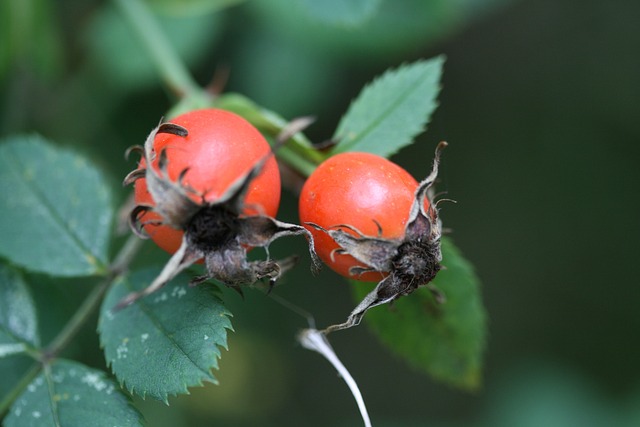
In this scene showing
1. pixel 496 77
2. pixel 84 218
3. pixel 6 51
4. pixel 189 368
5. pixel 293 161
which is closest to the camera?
pixel 189 368

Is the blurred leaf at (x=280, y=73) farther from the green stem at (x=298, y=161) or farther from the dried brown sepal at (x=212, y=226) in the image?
the dried brown sepal at (x=212, y=226)

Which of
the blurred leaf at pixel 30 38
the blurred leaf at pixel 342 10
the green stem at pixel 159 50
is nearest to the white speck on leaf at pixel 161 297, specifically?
the green stem at pixel 159 50

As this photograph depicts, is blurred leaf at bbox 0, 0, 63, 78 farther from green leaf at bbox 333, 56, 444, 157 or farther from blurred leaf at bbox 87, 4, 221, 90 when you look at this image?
green leaf at bbox 333, 56, 444, 157

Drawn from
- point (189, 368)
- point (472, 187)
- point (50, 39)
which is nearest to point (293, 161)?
point (189, 368)

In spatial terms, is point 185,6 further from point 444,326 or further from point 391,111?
point 444,326

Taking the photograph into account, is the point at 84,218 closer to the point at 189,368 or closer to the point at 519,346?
the point at 189,368
